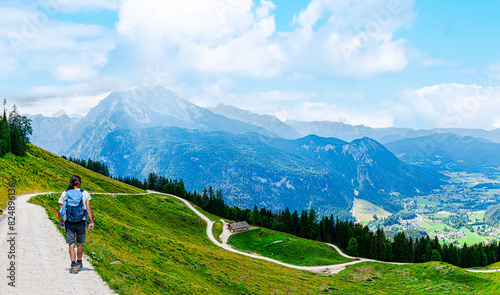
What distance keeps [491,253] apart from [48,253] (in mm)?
166705

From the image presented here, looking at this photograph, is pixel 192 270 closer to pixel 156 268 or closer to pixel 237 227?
A: pixel 156 268

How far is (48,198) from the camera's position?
42375mm

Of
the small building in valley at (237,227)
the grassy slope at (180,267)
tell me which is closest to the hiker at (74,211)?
the grassy slope at (180,267)

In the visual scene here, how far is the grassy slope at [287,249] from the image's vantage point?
94.8m

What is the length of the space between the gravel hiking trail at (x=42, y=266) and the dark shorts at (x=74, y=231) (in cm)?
287

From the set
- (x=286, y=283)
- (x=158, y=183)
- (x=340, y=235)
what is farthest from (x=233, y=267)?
(x=158, y=183)

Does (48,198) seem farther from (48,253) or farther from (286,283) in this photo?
(286,283)

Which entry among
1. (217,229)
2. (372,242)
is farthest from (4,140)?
(372,242)

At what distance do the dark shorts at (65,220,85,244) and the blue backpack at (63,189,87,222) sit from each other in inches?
14.7

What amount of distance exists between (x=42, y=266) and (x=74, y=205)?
6890mm

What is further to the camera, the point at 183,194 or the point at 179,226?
the point at 183,194

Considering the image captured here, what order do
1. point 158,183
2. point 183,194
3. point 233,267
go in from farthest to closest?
1. point 158,183
2. point 183,194
3. point 233,267

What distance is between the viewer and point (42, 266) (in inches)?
730

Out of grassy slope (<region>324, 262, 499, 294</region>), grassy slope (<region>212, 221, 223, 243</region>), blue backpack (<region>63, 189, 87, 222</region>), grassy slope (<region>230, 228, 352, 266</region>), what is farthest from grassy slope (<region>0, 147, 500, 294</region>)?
grassy slope (<region>230, 228, 352, 266</region>)
